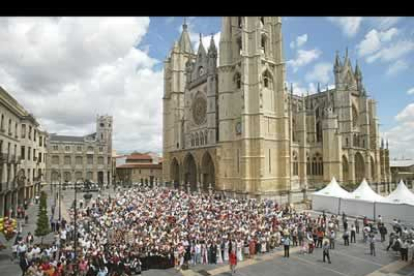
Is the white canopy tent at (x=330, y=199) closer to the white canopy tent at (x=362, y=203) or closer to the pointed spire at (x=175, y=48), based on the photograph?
the white canopy tent at (x=362, y=203)

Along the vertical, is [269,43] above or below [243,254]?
above

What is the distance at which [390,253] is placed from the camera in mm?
15820

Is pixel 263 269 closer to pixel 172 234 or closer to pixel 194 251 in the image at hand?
pixel 194 251

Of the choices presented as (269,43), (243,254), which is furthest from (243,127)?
(243,254)

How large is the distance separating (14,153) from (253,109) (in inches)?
1003

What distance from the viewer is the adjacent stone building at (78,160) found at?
61.1 meters

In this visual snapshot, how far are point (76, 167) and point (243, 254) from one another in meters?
55.7

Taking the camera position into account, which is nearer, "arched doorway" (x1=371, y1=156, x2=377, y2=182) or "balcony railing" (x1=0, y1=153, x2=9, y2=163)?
"balcony railing" (x1=0, y1=153, x2=9, y2=163)

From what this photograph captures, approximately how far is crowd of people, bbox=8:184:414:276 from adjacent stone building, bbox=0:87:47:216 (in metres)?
8.49

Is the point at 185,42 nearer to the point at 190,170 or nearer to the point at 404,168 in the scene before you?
the point at 190,170

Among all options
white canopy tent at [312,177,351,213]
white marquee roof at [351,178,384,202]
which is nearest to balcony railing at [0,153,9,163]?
white canopy tent at [312,177,351,213]

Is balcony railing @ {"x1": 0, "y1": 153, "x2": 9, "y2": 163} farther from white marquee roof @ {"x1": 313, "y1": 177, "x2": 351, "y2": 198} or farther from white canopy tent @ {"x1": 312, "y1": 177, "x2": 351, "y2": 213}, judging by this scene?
white marquee roof @ {"x1": 313, "y1": 177, "x2": 351, "y2": 198}

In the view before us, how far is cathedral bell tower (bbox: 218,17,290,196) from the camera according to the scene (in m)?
34.5

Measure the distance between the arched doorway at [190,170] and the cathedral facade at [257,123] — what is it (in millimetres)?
162
